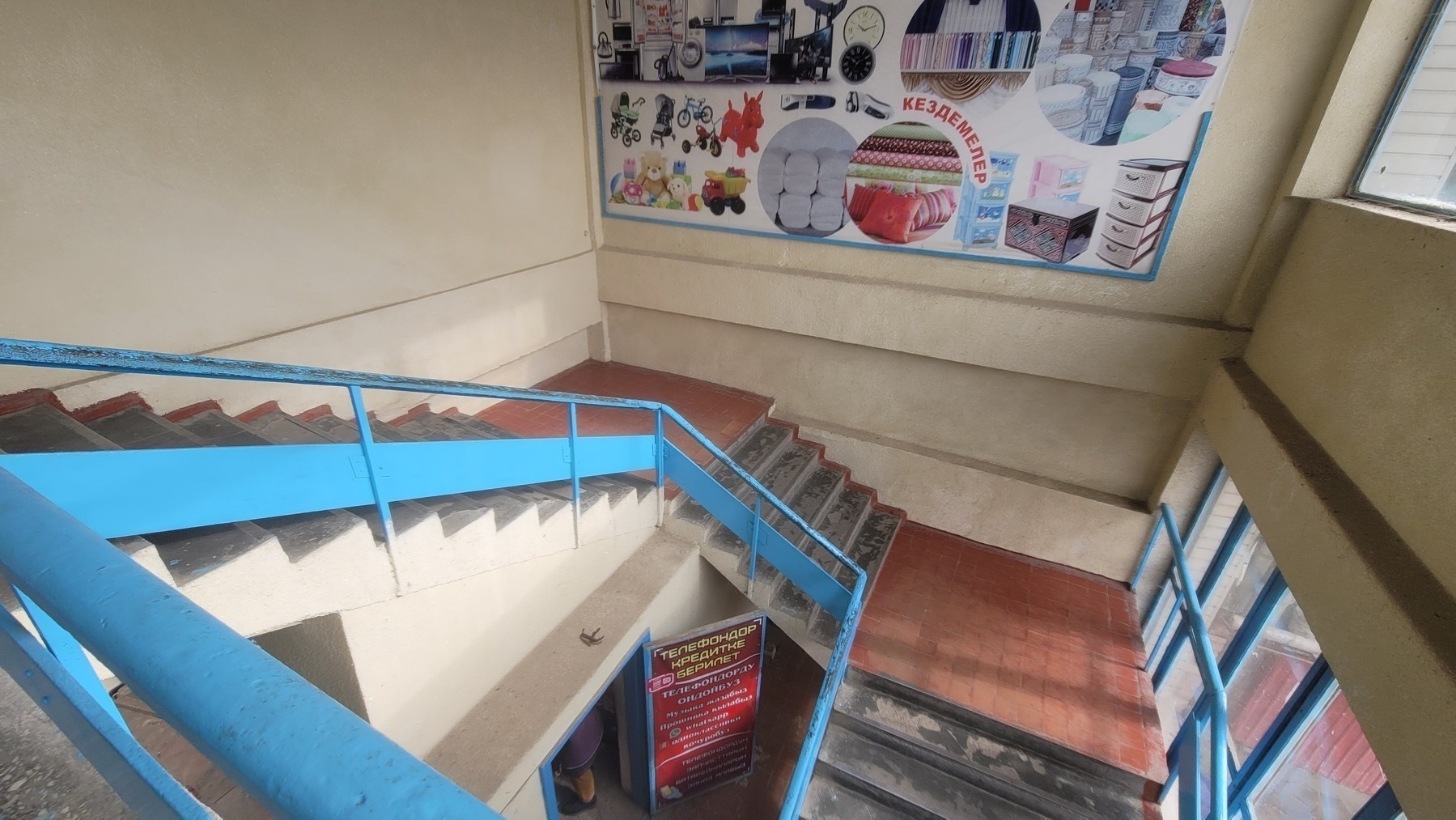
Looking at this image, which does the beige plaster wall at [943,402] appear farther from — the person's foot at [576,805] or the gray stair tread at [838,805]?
the person's foot at [576,805]

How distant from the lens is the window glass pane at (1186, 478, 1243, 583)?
13.2 ft

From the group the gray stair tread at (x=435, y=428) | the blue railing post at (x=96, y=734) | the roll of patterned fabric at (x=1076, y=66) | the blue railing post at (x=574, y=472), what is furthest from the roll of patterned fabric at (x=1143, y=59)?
the blue railing post at (x=96, y=734)

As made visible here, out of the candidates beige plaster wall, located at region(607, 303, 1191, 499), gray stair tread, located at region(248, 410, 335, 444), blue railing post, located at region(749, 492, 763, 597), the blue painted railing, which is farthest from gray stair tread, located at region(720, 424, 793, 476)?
the blue painted railing

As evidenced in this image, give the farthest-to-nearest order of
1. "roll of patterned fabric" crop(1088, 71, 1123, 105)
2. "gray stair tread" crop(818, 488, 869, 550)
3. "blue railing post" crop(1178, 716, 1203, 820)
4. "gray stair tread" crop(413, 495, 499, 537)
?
"gray stair tread" crop(818, 488, 869, 550)
"roll of patterned fabric" crop(1088, 71, 1123, 105)
"gray stair tread" crop(413, 495, 499, 537)
"blue railing post" crop(1178, 716, 1203, 820)

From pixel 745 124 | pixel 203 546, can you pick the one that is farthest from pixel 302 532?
pixel 745 124

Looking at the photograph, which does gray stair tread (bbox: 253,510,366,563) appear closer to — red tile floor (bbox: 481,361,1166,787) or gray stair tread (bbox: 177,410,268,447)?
gray stair tread (bbox: 177,410,268,447)

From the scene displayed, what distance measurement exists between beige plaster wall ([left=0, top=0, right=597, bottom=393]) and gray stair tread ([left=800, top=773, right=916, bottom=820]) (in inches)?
161

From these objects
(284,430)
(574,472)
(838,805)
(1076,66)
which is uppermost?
(1076,66)

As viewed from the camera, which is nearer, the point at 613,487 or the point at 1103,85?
the point at 1103,85

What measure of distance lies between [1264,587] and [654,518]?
3568mm

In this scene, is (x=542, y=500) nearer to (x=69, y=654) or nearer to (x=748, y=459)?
(x=748, y=459)

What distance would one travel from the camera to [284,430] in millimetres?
3311

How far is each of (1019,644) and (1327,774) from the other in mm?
1924

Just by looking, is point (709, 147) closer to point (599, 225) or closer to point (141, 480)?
point (599, 225)
